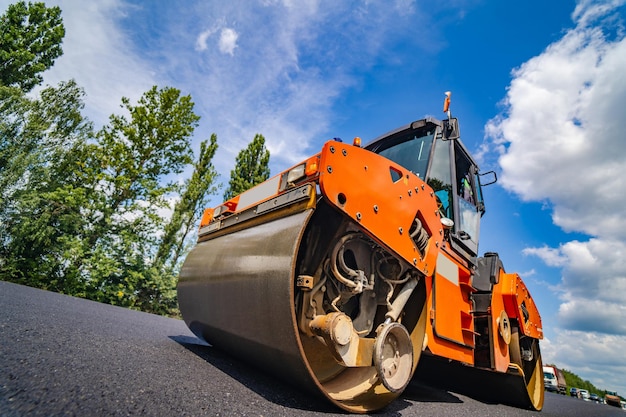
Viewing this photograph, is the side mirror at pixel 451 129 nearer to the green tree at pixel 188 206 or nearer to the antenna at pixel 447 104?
the antenna at pixel 447 104

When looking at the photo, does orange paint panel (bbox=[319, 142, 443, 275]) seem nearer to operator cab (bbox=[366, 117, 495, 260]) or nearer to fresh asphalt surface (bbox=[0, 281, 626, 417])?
operator cab (bbox=[366, 117, 495, 260])

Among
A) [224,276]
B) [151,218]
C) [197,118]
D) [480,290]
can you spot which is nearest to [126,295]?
[151,218]

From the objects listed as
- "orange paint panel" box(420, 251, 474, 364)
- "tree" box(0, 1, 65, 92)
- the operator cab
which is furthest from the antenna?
"tree" box(0, 1, 65, 92)

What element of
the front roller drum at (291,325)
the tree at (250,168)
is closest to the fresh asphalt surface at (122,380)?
the front roller drum at (291,325)

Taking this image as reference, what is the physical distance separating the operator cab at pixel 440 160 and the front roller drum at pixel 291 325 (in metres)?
1.32

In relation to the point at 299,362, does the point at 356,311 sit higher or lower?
higher

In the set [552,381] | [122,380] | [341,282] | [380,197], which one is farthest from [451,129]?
[552,381]

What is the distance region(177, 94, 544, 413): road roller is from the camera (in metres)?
1.73

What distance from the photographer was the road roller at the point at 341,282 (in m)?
1.73

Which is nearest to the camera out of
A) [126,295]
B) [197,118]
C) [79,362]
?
[79,362]

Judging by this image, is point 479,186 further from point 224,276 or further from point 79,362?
point 79,362

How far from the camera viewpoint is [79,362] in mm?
1646

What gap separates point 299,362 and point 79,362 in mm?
1141

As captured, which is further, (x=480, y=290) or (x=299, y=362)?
(x=480, y=290)
